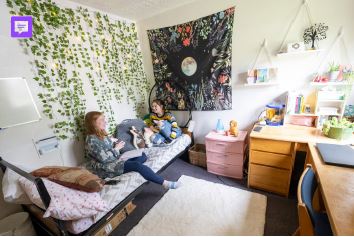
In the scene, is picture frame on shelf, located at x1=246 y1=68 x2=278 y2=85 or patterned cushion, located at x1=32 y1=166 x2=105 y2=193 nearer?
patterned cushion, located at x1=32 y1=166 x2=105 y2=193

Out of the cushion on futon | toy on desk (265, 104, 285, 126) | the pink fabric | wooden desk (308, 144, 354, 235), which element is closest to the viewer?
wooden desk (308, 144, 354, 235)

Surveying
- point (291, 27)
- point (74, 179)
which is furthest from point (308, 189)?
point (291, 27)

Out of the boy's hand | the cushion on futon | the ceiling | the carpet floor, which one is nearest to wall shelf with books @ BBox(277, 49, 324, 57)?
the carpet floor

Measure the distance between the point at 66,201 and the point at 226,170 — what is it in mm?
1869

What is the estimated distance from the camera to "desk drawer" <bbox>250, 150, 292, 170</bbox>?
1764 millimetres

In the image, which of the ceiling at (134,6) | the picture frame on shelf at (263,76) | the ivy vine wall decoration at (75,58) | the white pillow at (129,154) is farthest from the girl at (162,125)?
the ceiling at (134,6)

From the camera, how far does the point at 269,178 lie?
6.29ft

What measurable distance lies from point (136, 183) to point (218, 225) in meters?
0.91

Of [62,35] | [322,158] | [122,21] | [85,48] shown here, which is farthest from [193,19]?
[322,158]

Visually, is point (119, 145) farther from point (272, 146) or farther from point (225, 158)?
point (272, 146)

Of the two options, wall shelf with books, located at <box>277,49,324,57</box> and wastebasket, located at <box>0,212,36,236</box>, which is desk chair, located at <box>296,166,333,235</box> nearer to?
wall shelf with books, located at <box>277,49,324,57</box>

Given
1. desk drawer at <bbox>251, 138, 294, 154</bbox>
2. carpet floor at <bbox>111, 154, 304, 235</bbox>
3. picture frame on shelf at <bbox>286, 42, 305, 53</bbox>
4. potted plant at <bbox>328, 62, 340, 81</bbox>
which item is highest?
picture frame on shelf at <bbox>286, 42, 305, 53</bbox>

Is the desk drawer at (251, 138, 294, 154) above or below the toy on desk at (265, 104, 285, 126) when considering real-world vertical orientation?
below

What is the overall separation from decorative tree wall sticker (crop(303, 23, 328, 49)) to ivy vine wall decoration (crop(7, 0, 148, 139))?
7.91 ft
